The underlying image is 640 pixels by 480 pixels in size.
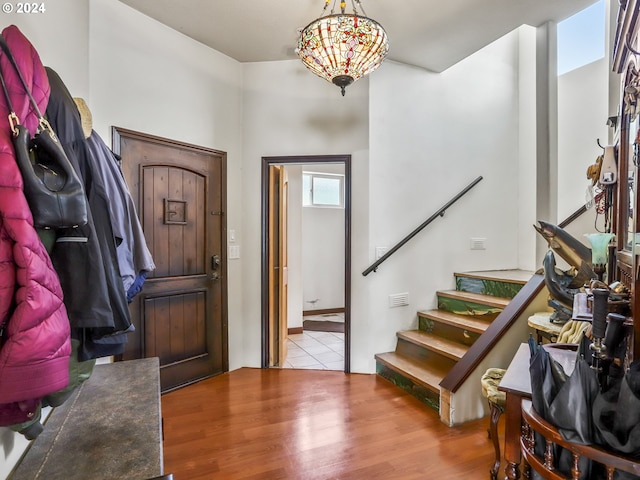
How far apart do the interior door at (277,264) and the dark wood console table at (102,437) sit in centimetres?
176

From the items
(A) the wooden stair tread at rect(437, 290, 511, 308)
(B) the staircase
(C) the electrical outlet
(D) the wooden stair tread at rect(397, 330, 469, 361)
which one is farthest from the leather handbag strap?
(C) the electrical outlet

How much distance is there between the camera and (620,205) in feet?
4.73

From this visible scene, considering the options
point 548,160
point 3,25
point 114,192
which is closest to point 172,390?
→ point 114,192

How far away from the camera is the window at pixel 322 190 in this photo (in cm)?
588

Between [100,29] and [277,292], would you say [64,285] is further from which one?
[277,292]

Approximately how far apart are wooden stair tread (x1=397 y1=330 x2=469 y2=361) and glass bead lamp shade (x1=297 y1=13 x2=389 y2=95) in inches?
83.4

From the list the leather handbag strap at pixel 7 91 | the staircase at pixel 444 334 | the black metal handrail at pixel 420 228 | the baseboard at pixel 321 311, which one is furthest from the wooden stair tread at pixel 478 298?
the leather handbag strap at pixel 7 91

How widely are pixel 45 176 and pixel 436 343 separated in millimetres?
2839

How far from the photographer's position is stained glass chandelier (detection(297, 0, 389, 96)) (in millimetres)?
1966

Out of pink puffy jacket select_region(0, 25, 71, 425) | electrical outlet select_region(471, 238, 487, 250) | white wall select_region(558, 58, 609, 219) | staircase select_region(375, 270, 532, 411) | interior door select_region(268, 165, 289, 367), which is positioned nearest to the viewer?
pink puffy jacket select_region(0, 25, 71, 425)

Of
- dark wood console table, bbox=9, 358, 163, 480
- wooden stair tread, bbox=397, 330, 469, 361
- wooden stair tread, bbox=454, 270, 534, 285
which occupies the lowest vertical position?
wooden stair tread, bbox=397, 330, 469, 361

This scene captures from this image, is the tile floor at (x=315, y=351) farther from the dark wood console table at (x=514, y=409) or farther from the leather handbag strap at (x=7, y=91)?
the leather handbag strap at (x=7, y=91)

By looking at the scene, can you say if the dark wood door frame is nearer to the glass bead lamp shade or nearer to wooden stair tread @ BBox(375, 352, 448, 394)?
wooden stair tread @ BBox(375, 352, 448, 394)

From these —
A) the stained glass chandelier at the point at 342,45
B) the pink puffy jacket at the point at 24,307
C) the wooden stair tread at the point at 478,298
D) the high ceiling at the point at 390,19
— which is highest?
the high ceiling at the point at 390,19
